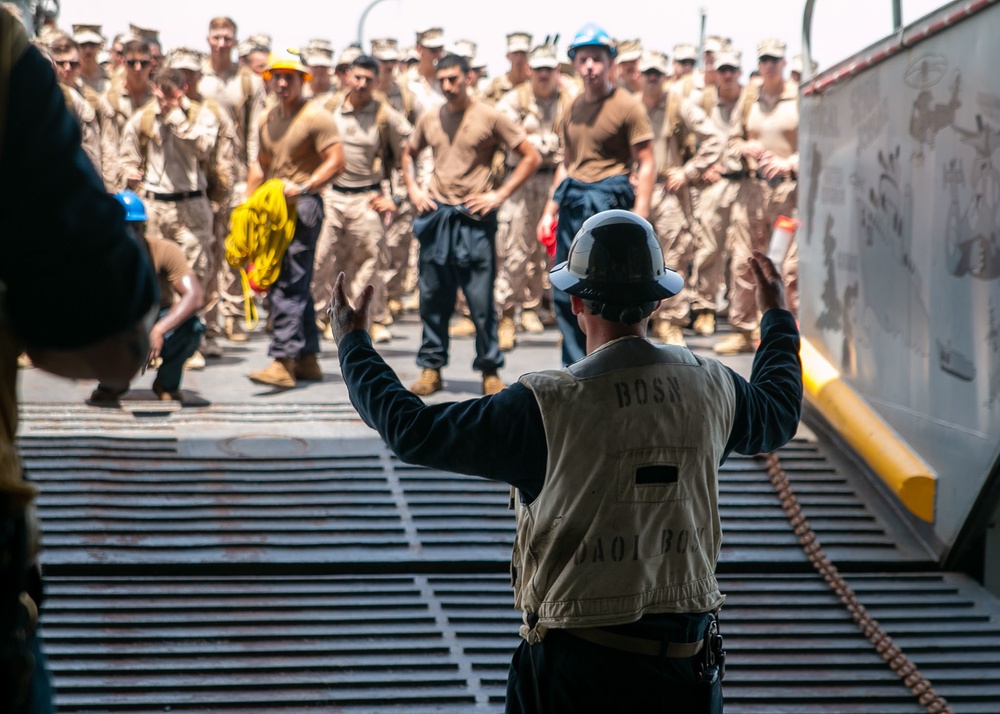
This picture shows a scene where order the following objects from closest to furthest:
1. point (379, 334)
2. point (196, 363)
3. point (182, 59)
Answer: point (196, 363) → point (379, 334) → point (182, 59)

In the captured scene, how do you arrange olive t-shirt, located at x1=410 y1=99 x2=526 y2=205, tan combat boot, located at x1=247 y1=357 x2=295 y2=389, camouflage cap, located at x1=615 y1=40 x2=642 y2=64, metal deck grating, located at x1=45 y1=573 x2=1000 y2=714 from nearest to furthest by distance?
metal deck grating, located at x1=45 y1=573 x2=1000 y2=714 → olive t-shirt, located at x1=410 y1=99 x2=526 y2=205 → tan combat boot, located at x1=247 y1=357 x2=295 y2=389 → camouflage cap, located at x1=615 y1=40 x2=642 y2=64

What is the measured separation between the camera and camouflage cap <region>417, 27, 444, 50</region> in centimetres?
1341

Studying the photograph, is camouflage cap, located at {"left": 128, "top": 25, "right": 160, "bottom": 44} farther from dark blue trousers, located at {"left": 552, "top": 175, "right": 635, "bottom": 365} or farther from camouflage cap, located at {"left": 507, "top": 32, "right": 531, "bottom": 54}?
dark blue trousers, located at {"left": 552, "top": 175, "right": 635, "bottom": 365}

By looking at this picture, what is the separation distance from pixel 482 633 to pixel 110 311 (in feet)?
11.8

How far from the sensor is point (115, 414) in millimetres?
6945

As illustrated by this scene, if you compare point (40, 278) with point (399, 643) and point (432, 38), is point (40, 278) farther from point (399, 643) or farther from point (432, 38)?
point (432, 38)

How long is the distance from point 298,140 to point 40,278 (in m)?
6.83

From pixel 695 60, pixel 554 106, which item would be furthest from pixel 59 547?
pixel 695 60

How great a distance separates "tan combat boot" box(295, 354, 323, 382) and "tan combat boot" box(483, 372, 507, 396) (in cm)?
126

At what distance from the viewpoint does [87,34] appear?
13.5 m

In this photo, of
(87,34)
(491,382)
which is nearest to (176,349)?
(491,382)

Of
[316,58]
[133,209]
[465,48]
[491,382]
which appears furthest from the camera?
[465,48]

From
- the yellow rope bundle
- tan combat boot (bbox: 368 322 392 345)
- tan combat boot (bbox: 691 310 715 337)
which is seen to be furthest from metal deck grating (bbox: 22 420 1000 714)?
tan combat boot (bbox: 691 310 715 337)

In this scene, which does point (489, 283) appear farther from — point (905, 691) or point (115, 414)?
point (905, 691)
